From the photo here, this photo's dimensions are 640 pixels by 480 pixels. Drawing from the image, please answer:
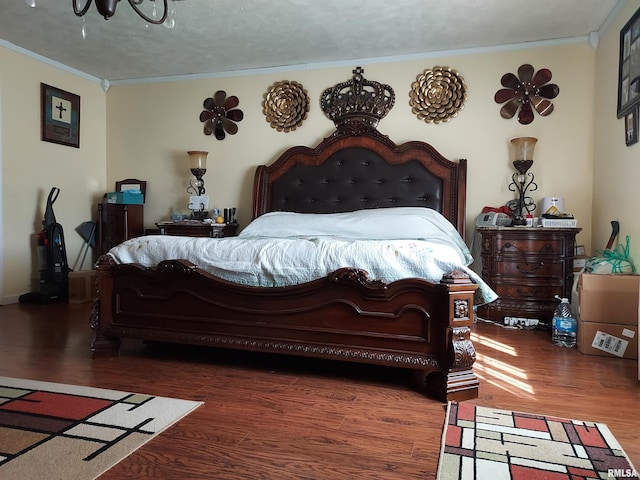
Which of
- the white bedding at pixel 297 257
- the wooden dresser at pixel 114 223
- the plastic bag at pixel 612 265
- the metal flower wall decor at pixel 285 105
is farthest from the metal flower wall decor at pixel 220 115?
the plastic bag at pixel 612 265

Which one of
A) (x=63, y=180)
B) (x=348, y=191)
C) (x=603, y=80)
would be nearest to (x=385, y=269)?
(x=348, y=191)

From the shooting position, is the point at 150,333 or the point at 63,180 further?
the point at 63,180

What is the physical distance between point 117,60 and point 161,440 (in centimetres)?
416

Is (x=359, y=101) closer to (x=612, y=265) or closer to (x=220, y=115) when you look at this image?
(x=220, y=115)

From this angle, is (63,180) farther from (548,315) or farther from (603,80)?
(603,80)

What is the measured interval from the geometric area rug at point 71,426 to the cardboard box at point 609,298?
7.66 feet

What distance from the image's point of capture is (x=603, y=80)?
365 cm

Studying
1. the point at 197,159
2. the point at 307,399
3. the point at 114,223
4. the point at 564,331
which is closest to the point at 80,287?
the point at 114,223

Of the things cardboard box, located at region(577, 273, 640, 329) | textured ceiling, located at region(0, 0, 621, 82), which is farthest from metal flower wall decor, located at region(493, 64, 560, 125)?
cardboard box, located at region(577, 273, 640, 329)

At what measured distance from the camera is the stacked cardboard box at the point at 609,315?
8.91 feet

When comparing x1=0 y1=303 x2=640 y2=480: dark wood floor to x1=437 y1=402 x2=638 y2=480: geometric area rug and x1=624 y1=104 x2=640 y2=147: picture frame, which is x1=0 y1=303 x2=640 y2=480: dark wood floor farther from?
x1=624 y1=104 x2=640 y2=147: picture frame

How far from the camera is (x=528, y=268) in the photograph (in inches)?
138

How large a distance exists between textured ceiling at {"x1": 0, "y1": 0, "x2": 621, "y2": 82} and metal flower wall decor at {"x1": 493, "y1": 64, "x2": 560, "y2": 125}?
0.29 meters

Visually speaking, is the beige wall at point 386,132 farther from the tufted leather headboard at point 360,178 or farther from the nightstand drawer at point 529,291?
the nightstand drawer at point 529,291
